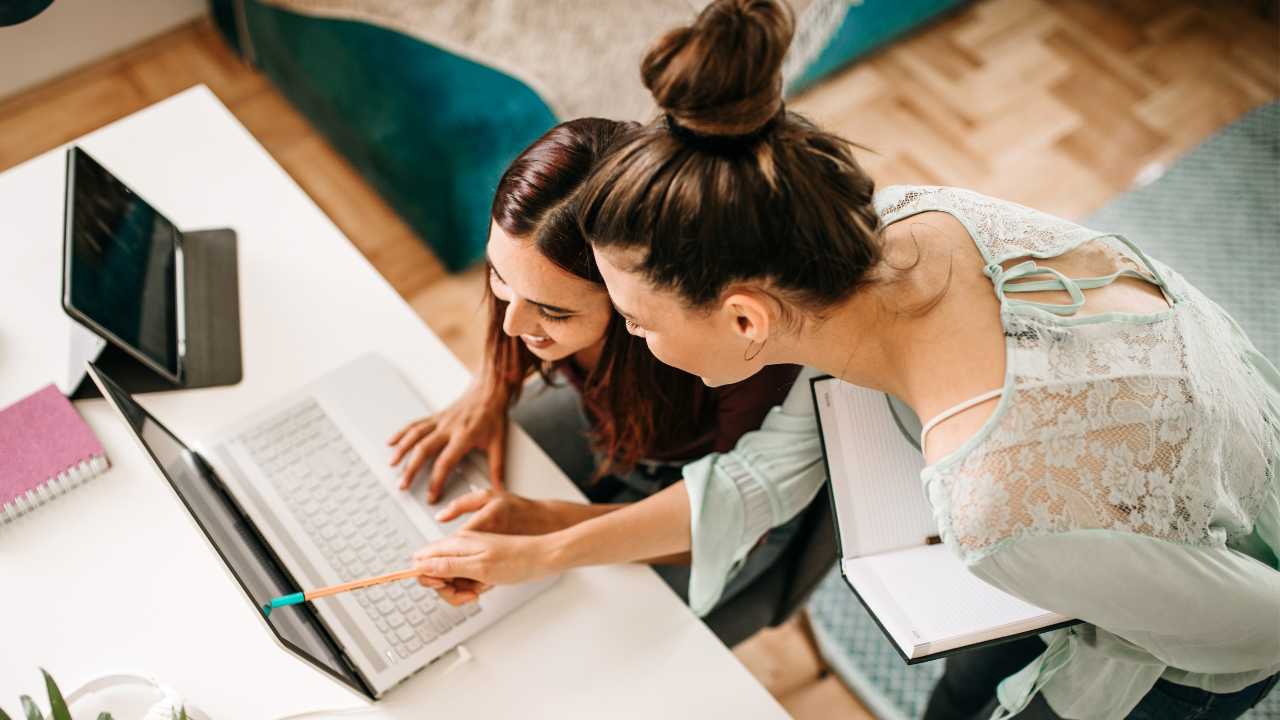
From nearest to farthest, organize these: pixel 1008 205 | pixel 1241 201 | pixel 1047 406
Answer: pixel 1047 406 → pixel 1008 205 → pixel 1241 201

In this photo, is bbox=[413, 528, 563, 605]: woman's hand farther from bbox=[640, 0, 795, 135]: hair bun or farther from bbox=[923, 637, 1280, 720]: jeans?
bbox=[923, 637, 1280, 720]: jeans

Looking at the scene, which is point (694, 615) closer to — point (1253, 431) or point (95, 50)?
point (1253, 431)

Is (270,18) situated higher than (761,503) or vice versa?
(270,18)

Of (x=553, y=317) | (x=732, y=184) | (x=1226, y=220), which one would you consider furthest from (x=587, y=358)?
(x=1226, y=220)

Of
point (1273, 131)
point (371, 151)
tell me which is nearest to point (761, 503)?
point (371, 151)

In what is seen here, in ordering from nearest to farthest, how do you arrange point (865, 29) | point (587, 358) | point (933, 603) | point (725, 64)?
1. point (725, 64)
2. point (933, 603)
3. point (587, 358)
4. point (865, 29)

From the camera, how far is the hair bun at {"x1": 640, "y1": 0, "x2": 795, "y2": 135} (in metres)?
0.57

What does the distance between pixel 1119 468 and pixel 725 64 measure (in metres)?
0.46

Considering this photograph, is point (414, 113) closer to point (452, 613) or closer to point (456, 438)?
point (456, 438)

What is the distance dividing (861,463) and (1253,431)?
36 cm

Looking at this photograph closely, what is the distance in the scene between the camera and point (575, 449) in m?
1.23

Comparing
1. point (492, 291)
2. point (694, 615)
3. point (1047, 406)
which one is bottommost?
point (694, 615)

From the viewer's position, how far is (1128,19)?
8.31 feet

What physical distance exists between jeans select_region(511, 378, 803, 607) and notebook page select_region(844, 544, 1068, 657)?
29cm
